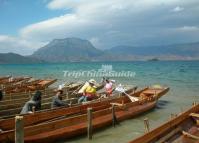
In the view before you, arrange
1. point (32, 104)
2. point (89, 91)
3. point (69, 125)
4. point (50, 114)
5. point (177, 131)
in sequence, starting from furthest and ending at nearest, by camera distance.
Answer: point (89, 91), point (50, 114), point (32, 104), point (69, 125), point (177, 131)

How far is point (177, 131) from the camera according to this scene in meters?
12.8

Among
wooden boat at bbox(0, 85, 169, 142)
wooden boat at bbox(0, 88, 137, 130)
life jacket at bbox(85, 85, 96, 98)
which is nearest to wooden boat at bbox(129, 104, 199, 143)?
wooden boat at bbox(0, 85, 169, 142)

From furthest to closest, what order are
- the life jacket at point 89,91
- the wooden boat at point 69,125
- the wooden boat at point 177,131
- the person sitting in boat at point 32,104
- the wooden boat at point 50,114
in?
the life jacket at point 89,91 < the person sitting in boat at point 32,104 < the wooden boat at point 50,114 < the wooden boat at point 69,125 < the wooden boat at point 177,131

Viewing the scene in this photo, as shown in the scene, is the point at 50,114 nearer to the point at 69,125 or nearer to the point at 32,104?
the point at 32,104

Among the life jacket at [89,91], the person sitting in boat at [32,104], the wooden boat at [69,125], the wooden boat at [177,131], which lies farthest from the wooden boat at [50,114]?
the wooden boat at [177,131]

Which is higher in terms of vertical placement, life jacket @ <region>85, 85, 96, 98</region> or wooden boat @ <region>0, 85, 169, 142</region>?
life jacket @ <region>85, 85, 96, 98</region>

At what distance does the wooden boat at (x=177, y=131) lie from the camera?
11.0m

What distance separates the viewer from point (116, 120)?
16.6 meters

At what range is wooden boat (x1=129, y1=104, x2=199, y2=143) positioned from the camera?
36.0 feet

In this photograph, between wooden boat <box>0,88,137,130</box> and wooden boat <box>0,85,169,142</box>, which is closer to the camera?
wooden boat <box>0,85,169,142</box>

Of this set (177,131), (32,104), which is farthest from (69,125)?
(177,131)

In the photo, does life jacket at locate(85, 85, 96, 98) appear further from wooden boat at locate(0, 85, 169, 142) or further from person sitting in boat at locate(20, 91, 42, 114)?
person sitting in boat at locate(20, 91, 42, 114)

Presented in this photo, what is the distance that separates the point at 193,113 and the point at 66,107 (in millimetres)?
6635

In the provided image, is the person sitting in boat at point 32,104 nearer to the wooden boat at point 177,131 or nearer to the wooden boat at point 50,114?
the wooden boat at point 50,114
